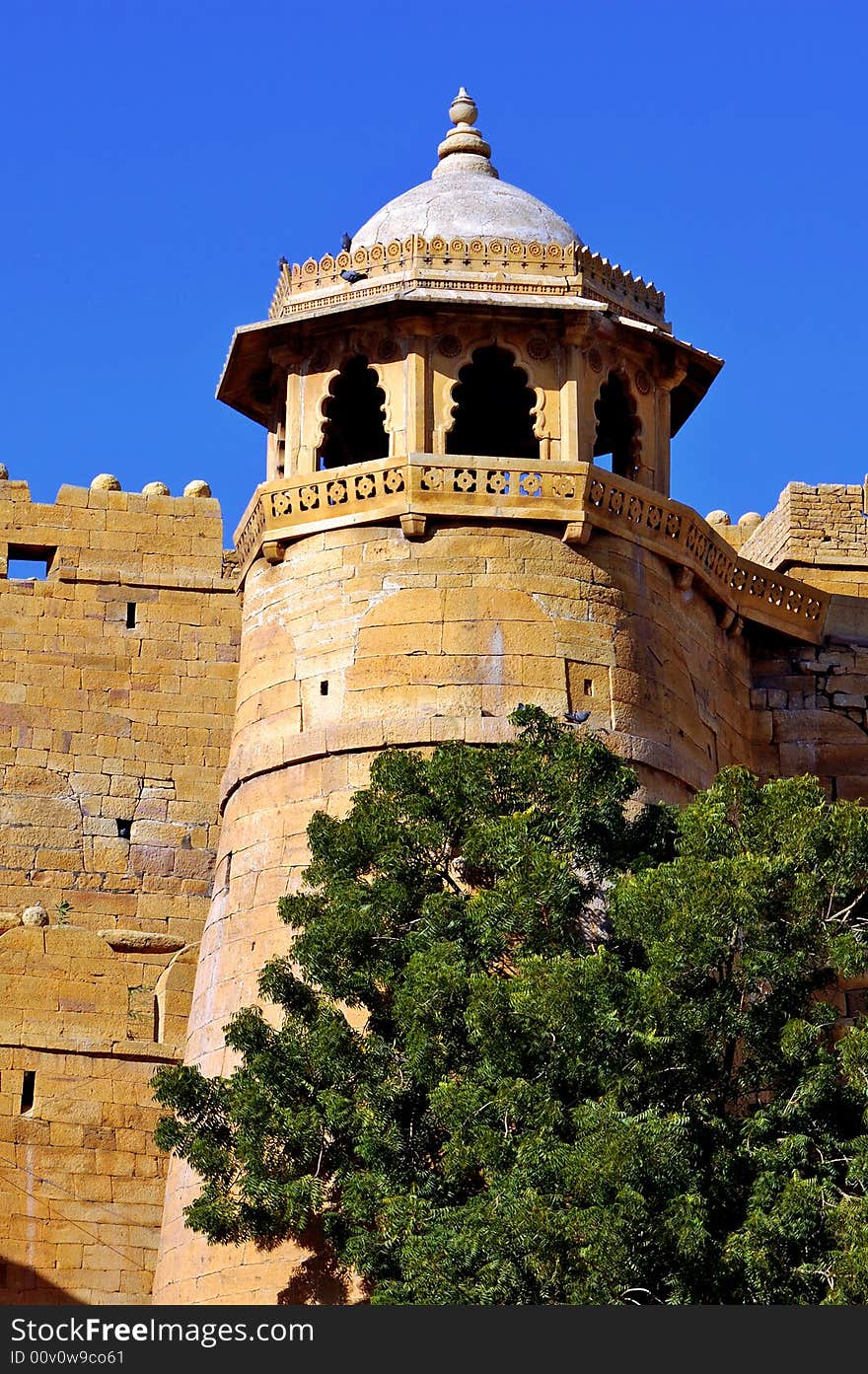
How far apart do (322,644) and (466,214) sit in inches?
152

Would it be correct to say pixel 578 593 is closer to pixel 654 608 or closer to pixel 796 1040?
pixel 654 608

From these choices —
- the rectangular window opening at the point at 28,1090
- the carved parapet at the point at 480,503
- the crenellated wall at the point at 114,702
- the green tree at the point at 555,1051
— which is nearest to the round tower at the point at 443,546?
the carved parapet at the point at 480,503

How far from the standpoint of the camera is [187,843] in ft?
89.2

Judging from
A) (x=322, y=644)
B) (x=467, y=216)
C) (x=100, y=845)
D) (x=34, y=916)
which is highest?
(x=467, y=216)

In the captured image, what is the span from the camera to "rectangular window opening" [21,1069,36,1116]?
25.7 meters

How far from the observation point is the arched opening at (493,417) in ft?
91.5

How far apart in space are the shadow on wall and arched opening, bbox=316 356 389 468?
6.49 metres

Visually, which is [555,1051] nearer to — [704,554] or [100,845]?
[100,845]

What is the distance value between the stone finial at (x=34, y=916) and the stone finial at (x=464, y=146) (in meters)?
6.95

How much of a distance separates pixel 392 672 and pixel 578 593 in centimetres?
156

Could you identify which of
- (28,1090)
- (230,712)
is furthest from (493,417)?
(28,1090)

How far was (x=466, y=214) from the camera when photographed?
90.0 feet

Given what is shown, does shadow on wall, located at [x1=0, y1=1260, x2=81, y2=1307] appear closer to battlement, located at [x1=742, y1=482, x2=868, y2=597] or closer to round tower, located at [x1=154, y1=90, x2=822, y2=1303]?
round tower, located at [x1=154, y1=90, x2=822, y2=1303]

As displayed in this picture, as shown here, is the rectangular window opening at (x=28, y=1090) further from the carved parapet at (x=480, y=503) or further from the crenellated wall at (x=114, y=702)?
the carved parapet at (x=480, y=503)
